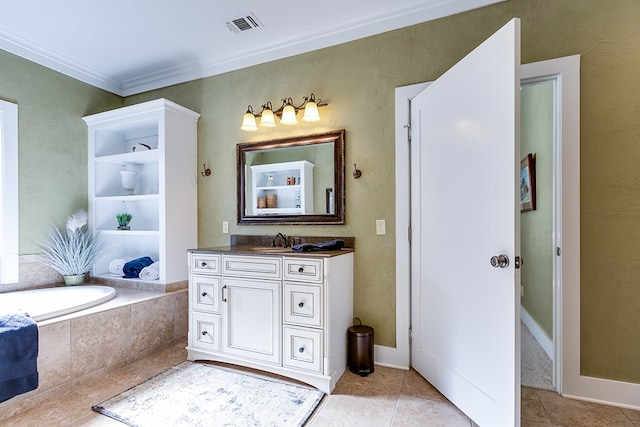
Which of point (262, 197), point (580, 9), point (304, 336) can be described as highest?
point (580, 9)

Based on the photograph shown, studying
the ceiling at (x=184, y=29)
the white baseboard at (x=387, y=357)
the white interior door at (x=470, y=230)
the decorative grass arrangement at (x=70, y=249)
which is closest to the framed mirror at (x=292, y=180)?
the white interior door at (x=470, y=230)

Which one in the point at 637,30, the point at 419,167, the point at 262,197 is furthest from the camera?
the point at 262,197

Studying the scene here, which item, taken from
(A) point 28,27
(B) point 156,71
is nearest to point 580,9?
(B) point 156,71

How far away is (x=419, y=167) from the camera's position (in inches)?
86.6

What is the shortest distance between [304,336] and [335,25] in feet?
7.59

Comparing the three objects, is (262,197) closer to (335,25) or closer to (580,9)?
(335,25)

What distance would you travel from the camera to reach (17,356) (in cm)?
168

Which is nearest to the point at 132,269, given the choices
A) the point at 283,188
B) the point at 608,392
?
the point at 283,188

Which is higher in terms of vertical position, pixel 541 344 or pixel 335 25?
pixel 335 25

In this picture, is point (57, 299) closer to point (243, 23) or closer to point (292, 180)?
point (292, 180)

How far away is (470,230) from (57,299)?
124 inches

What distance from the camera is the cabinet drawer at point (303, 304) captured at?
201 centimetres

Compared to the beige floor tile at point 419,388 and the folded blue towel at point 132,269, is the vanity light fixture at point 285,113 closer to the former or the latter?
the folded blue towel at point 132,269

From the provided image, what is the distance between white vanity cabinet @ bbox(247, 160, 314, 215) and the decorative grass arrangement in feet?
5.49
